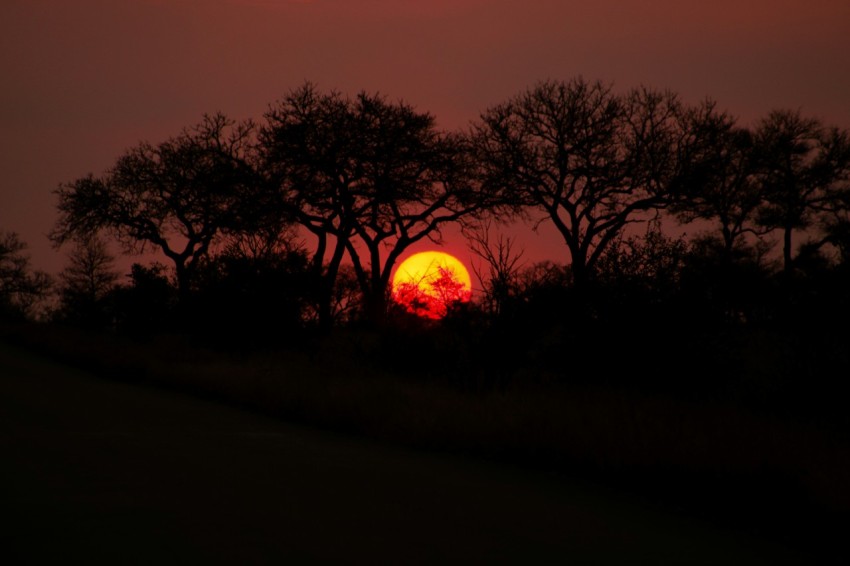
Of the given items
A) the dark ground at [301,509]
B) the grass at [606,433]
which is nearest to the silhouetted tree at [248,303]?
the grass at [606,433]

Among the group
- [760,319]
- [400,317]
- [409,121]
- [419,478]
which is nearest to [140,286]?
[409,121]

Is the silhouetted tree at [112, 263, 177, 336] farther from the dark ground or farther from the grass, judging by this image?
the dark ground

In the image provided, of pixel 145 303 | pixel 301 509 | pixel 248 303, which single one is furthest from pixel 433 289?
pixel 145 303

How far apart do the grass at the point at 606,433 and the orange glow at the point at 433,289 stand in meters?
1.82

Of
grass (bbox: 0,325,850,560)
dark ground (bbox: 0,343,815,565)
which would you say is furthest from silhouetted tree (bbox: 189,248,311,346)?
dark ground (bbox: 0,343,815,565)

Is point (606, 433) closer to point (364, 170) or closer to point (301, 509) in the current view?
point (301, 509)

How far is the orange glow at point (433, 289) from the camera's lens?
23359mm

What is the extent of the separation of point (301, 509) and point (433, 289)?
16.5m

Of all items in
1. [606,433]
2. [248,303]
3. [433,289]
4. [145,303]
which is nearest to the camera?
[606,433]

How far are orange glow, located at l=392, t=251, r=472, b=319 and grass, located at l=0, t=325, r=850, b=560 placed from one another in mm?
1822

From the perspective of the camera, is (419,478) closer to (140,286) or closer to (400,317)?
(400,317)

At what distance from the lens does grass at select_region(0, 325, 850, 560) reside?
9648mm

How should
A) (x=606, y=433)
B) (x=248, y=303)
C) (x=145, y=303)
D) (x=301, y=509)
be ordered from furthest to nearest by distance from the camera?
(x=145, y=303) → (x=248, y=303) → (x=606, y=433) → (x=301, y=509)

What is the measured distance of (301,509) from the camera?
890 centimetres
